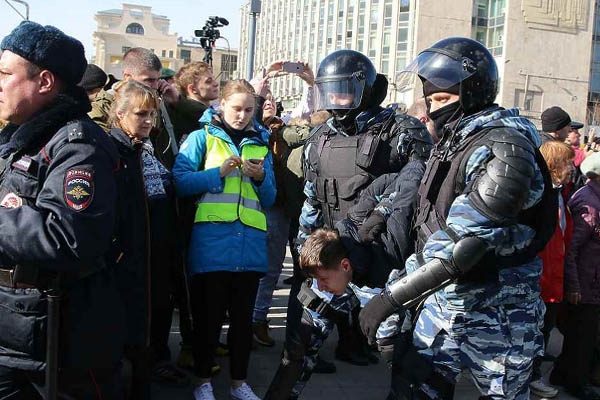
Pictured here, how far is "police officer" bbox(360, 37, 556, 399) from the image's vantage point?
8.04 ft

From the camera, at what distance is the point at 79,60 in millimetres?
2332

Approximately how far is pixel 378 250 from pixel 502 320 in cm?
79

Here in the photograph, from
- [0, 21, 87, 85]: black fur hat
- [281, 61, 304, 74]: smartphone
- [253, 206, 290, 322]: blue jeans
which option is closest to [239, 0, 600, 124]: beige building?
[281, 61, 304, 74]: smartphone

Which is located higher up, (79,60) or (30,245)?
(79,60)

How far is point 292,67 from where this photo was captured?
18.1 feet

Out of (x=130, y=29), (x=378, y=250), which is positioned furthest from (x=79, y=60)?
(x=130, y=29)

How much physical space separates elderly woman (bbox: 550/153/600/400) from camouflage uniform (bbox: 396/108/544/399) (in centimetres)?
193

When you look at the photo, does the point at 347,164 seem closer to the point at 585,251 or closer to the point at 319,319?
the point at 319,319

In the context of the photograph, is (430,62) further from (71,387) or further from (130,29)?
(130,29)

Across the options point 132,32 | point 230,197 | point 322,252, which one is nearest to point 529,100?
point 230,197

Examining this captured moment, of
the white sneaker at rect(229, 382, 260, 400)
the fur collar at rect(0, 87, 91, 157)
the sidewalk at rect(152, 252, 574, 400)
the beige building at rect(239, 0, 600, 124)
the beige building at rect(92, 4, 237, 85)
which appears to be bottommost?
the sidewalk at rect(152, 252, 574, 400)

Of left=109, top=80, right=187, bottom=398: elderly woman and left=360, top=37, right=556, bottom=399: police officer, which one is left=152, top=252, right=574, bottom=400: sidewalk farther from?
left=360, top=37, right=556, bottom=399: police officer

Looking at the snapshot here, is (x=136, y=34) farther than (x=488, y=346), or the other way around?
(x=136, y=34)

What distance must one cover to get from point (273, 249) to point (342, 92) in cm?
184
